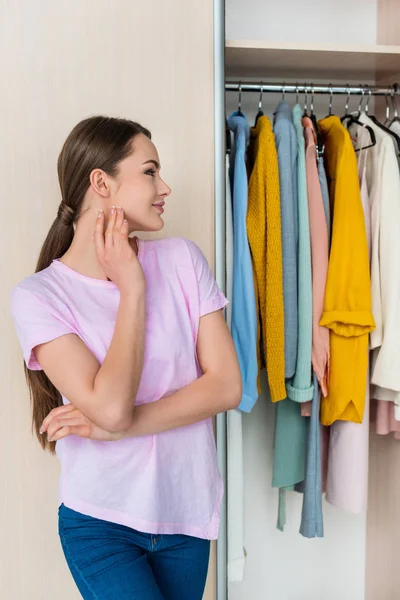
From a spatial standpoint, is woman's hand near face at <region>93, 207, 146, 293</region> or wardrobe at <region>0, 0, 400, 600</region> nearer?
woman's hand near face at <region>93, 207, 146, 293</region>

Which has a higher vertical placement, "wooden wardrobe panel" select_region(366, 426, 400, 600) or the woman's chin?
the woman's chin

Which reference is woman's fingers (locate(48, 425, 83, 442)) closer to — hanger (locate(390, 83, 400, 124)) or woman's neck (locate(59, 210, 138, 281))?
woman's neck (locate(59, 210, 138, 281))

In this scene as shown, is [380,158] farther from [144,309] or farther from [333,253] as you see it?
[144,309]

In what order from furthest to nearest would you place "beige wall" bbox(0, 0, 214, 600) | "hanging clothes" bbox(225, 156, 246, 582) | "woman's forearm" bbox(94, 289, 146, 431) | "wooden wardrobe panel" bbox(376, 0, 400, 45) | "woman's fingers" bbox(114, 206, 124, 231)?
"wooden wardrobe panel" bbox(376, 0, 400, 45), "hanging clothes" bbox(225, 156, 246, 582), "beige wall" bbox(0, 0, 214, 600), "woman's fingers" bbox(114, 206, 124, 231), "woman's forearm" bbox(94, 289, 146, 431)

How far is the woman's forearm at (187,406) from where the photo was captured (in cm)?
129

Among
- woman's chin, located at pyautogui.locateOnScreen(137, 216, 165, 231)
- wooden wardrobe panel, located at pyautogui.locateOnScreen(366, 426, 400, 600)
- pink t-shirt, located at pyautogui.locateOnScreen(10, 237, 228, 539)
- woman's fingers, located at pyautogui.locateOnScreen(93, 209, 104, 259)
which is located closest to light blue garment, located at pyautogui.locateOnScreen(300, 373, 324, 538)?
wooden wardrobe panel, located at pyautogui.locateOnScreen(366, 426, 400, 600)

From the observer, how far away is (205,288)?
4.63ft

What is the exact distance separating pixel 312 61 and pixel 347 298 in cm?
76

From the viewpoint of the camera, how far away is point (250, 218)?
72.6 inches

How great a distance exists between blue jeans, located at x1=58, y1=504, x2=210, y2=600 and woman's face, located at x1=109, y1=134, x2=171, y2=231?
0.62 meters

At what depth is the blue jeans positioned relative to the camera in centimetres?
121

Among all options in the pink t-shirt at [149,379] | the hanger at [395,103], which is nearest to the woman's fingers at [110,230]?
the pink t-shirt at [149,379]

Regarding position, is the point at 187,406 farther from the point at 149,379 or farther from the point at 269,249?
the point at 269,249

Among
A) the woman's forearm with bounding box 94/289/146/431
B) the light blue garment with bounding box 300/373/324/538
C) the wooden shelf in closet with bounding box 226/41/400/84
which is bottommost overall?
the light blue garment with bounding box 300/373/324/538
